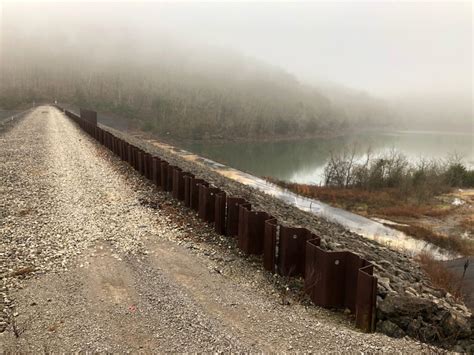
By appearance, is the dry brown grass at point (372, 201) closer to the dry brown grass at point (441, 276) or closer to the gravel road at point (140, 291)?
the dry brown grass at point (441, 276)

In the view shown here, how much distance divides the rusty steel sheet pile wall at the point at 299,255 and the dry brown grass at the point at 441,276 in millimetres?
6672

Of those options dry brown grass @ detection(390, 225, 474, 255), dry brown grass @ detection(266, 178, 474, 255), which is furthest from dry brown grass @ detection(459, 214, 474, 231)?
dry brown grass @ detection(390, 225, 474, 255)

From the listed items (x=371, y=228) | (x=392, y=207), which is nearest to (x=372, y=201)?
(x=392, y=207)

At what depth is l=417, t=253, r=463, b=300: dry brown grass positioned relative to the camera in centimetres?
1193

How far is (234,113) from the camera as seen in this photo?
382 feet

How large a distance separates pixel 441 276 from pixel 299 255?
9085 mm

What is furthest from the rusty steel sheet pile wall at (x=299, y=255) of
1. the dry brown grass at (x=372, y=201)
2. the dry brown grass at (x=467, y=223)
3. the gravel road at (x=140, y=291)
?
the dry brown grass at (x=467, y=223)

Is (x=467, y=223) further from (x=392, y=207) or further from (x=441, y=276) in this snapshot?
(x=441, y=276)

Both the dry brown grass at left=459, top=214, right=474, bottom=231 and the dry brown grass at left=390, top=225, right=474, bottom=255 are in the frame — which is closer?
the dry brown grass at left=390, top=225, right=474, bottom=255

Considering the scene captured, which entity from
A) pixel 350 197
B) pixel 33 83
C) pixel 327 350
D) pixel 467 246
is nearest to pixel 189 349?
pixel 327 350

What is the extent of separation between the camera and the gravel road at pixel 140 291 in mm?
4863

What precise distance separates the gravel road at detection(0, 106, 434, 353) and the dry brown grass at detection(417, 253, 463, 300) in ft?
24.2

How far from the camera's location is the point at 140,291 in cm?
611

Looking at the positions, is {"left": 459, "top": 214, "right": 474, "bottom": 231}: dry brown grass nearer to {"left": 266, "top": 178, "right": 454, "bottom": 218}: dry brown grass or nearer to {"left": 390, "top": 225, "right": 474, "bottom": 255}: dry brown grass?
{"left": 266, "top": 178, "right": 454, "bottom": 218}: dry brown grass
